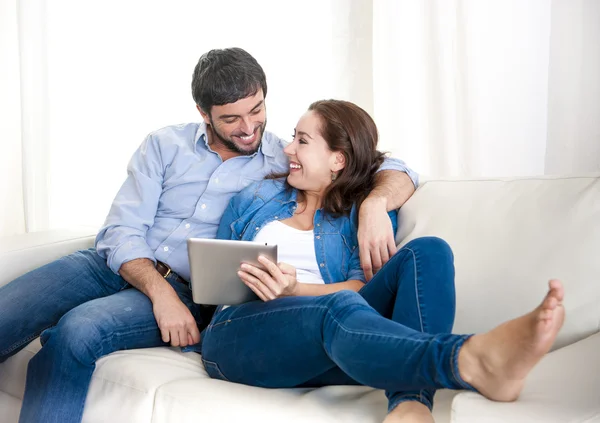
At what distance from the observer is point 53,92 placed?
3670 millimetres

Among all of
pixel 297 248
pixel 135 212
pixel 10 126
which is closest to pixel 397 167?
pixel 297 248

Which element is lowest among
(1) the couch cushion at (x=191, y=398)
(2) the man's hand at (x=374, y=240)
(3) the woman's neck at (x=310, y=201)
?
(1) the couch cushion at (x=191, y=398)

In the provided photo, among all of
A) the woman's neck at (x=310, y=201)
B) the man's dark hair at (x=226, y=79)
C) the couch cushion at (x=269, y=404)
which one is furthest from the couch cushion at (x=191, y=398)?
the man's dark hair at (x=226, y=79)

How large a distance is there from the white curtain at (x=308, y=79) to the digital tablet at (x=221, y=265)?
1426mm

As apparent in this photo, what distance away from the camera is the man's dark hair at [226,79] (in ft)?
6.88

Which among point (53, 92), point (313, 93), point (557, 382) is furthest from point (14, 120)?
point (557, 382)

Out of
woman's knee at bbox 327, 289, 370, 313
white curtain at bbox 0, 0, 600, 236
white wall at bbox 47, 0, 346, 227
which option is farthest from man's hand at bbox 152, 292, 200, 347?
white wall at bbox 47, 0, 346, 227

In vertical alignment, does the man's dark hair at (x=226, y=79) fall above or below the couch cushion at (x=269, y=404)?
above

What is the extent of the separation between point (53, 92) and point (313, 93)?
53.6 inches

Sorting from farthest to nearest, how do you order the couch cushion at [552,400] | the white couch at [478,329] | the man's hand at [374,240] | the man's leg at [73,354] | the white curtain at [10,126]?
the white curtain at [10,126]
the man's hand at [374,240]
the man's leg at [73,354]
the white couch at [478,329]
the couch cushion at [552,400]

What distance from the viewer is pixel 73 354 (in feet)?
5.50

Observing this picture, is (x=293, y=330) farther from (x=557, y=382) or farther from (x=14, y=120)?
(x=14, y=120)

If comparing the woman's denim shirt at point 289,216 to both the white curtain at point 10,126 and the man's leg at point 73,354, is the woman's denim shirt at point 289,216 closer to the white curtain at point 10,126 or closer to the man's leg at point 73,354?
the man's leg at point 73,354

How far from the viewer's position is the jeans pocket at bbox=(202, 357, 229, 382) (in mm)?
1624
